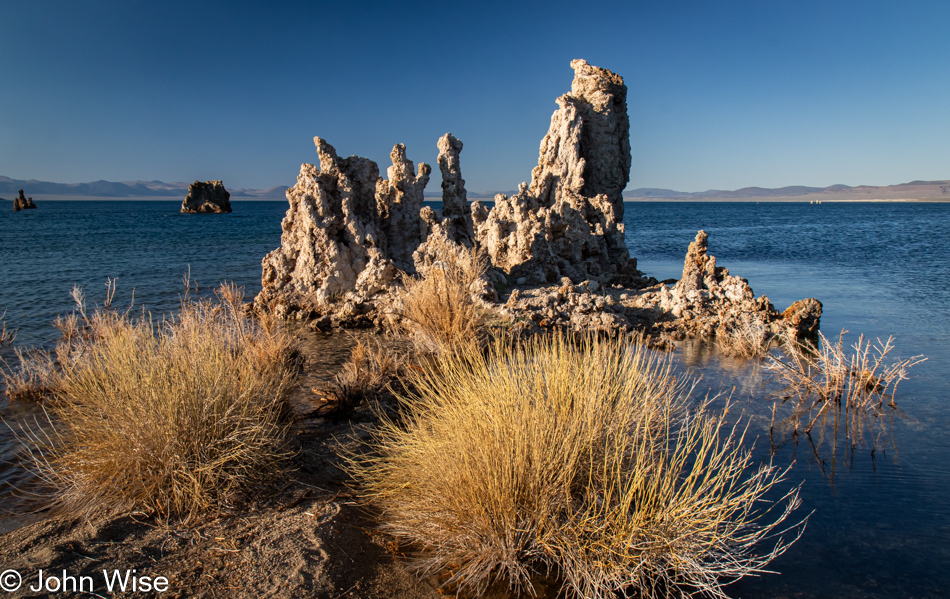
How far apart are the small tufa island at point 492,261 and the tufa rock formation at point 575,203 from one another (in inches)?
1.9

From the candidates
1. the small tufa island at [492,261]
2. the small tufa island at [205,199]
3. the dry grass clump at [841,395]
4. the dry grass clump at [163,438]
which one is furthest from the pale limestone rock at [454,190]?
the small tufa island at [205,199]

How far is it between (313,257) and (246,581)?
28.7 ft

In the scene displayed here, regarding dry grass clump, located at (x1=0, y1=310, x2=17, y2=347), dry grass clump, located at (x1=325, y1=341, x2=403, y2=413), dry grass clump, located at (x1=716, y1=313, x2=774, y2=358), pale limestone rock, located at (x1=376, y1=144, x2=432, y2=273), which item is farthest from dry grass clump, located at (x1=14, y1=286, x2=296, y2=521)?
pale limestone rock, located at (x1=376, y1=144, x2=432, y2=273)

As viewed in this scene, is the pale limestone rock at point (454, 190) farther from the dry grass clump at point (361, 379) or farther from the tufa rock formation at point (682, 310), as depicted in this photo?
the dry grass clump at point (361, 379)

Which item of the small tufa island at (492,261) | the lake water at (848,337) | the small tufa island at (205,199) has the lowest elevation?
the lake water at (848,337)

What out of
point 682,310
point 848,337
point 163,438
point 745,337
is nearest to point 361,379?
point 163,438

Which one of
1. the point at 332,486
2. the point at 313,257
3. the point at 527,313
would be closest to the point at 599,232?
the point at 527,313

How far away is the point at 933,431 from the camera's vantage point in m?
5.26

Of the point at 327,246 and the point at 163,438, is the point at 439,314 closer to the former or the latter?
the point at 327,246

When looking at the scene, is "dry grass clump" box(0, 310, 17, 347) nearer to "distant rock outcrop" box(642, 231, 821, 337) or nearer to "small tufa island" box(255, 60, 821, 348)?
"small tufa island" box(255, 60, 821, 348)

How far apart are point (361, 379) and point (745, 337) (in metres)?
6.15

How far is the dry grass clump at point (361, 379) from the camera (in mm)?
5555

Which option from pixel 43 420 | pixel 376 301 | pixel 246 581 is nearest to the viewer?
pixel 246 581

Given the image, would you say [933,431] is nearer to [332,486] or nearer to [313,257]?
[332,486]
